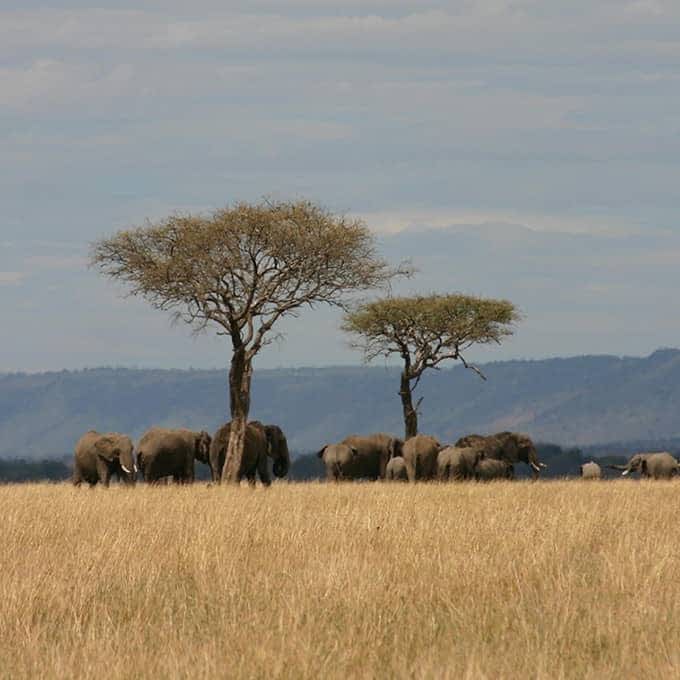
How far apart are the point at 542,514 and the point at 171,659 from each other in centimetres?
1137

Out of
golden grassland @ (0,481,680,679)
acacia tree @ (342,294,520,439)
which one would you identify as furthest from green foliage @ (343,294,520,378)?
golden grassland @ (0,481,680,679)

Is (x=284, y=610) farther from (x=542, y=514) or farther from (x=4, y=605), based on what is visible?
(x=542, y=514)

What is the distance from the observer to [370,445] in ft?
158

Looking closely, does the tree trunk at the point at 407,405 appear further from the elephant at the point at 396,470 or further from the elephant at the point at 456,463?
the elephant at the point at 456,463

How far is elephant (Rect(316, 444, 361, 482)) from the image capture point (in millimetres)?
46500

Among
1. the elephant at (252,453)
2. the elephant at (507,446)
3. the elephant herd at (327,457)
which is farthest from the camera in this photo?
the elephant at (507,446)

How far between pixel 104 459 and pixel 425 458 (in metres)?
9.63

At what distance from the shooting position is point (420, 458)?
4353 cm

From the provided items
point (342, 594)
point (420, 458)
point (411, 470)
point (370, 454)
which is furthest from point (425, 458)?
point (342, 594)

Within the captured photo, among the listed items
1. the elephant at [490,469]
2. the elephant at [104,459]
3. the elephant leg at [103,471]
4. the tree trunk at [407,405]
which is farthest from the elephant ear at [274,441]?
the tree trunk at [407,405]

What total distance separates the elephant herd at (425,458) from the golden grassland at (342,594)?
21534mm

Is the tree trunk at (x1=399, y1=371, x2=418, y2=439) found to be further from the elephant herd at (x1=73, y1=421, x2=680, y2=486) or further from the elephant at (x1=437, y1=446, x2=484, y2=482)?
the elephant at (x1=437, y1=446, x2=484, y2=482)

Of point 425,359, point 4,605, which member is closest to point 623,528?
point 4,605

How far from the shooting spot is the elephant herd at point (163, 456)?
38.6 metres
